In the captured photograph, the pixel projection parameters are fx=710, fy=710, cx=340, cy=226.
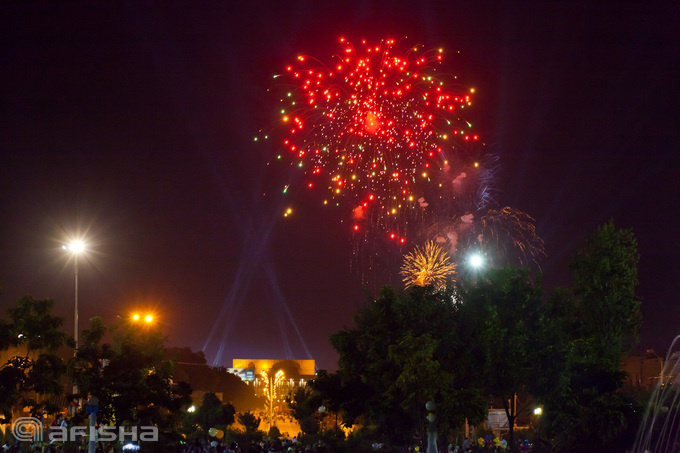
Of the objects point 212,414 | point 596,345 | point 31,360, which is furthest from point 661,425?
point 212,414

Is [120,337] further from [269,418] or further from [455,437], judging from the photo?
[269,418]

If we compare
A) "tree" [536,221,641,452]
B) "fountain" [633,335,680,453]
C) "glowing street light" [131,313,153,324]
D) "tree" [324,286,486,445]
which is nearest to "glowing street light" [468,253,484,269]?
"tree" [536,221,641,452]

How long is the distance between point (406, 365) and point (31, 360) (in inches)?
529

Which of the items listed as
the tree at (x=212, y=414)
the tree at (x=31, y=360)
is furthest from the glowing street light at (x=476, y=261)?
the tree at (x=212, y=414)

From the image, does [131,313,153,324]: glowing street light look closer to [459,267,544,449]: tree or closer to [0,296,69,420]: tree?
[0,296,69,420]: tree

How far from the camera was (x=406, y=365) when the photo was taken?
26.8m

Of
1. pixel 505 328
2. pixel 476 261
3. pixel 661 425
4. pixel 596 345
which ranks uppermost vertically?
pixel 476 261

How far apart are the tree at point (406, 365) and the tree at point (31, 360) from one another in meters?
11.4

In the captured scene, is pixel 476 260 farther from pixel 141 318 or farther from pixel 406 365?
pixel 141 318

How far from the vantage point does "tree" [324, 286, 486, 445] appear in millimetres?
26797

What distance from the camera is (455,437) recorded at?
48.9m

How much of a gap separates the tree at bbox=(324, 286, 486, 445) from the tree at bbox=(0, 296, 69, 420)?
11.4 metres

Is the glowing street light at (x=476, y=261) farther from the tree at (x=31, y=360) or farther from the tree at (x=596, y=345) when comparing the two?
the tree at (x=31, y=360)

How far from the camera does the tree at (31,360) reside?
2388cm
